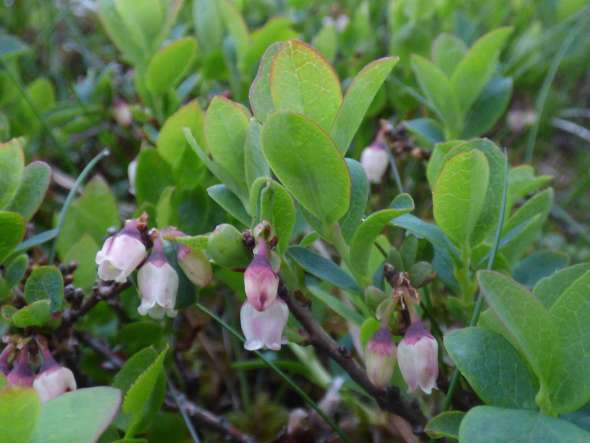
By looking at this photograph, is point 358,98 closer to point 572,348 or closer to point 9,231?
point 572,348

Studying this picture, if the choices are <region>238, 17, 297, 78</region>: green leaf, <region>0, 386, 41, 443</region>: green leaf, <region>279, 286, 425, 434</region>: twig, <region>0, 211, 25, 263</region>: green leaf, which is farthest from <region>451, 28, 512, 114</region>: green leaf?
<region>0, 386, 41, 443</region>: green leaf

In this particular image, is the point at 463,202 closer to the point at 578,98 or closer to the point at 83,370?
the point at 83,370

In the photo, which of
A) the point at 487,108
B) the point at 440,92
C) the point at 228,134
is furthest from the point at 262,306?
the point at 487,108

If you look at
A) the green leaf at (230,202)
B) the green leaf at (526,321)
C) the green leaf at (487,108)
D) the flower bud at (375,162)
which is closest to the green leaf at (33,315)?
the green leaf at (230,202)

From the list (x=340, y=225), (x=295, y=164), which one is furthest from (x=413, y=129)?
(x=295, y=164)

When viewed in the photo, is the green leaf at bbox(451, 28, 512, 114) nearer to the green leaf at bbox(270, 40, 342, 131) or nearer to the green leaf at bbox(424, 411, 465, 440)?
the green leaf at bbox(270, 40, 342, 131)

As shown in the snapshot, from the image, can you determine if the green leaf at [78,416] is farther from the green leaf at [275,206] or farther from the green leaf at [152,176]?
the green leaf at [152,176]
